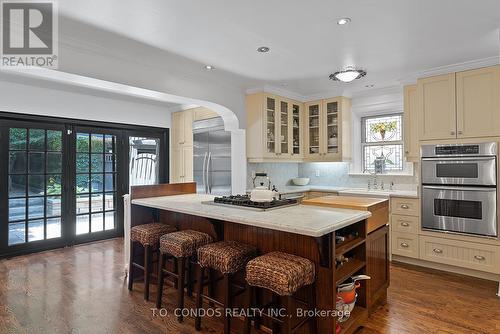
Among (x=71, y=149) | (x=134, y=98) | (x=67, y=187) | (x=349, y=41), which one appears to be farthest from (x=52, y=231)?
(x=349, y=41)

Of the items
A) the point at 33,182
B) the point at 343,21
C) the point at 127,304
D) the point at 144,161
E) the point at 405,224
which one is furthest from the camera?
the point at 144,161

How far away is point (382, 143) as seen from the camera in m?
4.86

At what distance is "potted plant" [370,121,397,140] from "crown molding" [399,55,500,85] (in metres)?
0.86

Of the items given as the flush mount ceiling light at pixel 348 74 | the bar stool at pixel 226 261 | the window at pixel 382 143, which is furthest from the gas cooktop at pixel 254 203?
the window at pixel 382 143

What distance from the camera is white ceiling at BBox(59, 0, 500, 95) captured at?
2264 millimetres

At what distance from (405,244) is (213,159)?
3.12 metres

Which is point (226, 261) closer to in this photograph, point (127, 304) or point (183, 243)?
point (183, 243)

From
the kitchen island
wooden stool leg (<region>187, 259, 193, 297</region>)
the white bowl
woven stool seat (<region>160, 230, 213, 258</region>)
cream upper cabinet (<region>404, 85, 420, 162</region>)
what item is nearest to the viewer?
the kitchen island

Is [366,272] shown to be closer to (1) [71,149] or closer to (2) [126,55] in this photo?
(2) [126,55]

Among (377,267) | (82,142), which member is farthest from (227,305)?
(82,142)

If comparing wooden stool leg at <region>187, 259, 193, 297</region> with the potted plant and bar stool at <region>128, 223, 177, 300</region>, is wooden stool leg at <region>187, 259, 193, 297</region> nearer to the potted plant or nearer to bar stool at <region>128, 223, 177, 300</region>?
bar stool at <region>128, 223, 177, 300</region>

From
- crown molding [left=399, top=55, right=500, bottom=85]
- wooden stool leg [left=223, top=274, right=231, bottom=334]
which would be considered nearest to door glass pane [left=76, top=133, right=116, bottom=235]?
wooden stool leg [left=223, top=274, right=231, bottom=334]

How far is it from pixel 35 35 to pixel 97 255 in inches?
119

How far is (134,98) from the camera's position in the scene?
17.4 ft
